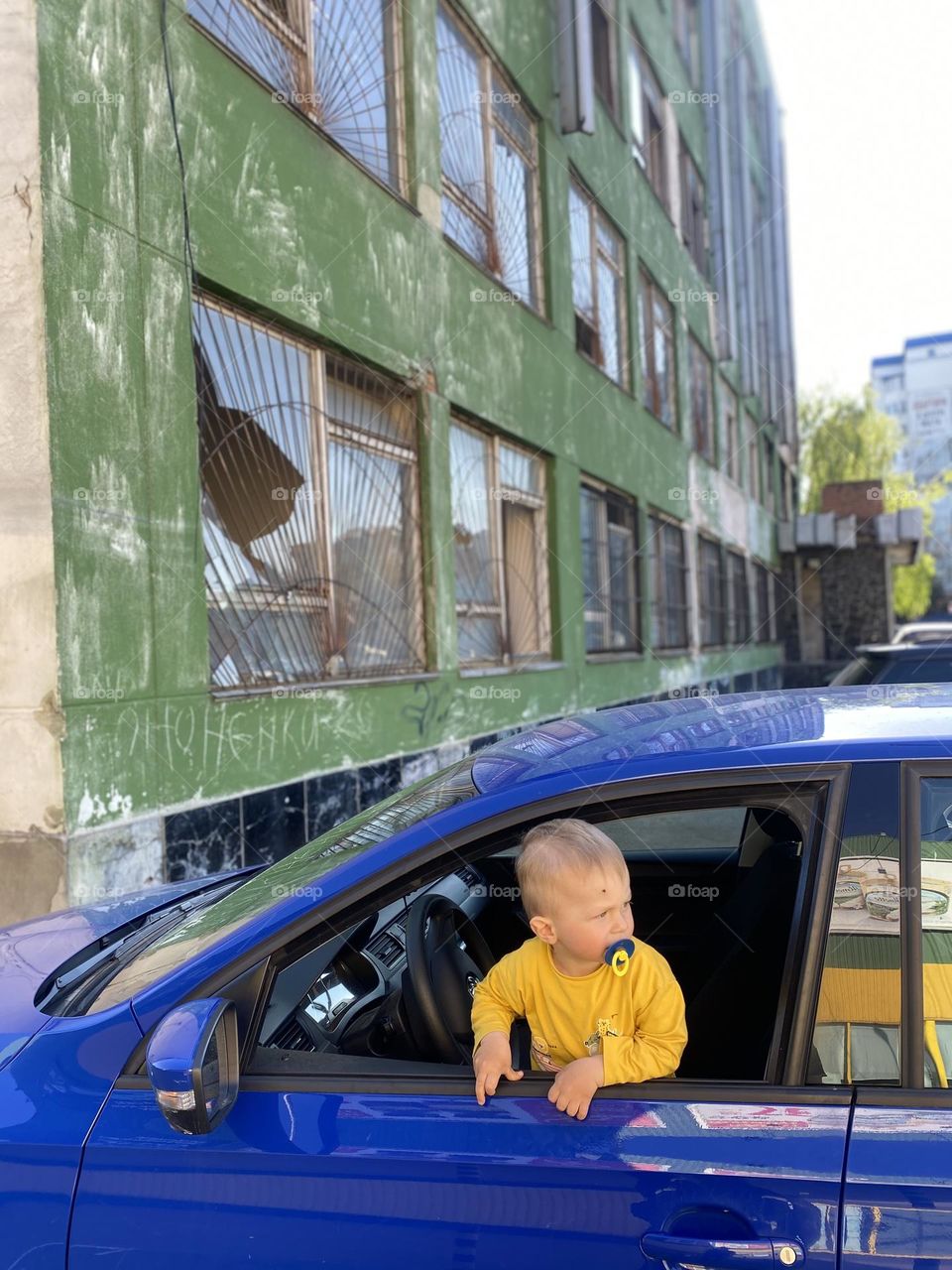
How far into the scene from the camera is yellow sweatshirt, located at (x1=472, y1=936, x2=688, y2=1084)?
5.87ft

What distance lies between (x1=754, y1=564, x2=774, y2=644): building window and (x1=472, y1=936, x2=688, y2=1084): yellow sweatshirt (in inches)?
986

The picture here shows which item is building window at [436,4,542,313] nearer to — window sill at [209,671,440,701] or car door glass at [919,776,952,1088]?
window sill at [209,671,440,701]

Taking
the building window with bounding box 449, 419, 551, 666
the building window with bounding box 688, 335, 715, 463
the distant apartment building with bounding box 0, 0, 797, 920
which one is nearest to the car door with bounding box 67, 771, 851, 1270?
the distant apartment building with bounding box 0, 0, 797, 920

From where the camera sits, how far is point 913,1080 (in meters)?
1.64

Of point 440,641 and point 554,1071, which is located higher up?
point 440,641

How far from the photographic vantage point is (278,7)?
6727 mm

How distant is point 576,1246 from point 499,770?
2.72ft

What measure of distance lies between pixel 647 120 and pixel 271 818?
14228mm

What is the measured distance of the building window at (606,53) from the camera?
1401cm

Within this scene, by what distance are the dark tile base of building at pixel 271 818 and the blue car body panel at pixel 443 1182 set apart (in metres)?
2.80

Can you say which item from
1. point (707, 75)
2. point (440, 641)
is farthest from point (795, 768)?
point (707, 75)

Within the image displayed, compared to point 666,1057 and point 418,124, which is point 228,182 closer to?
point 418,124

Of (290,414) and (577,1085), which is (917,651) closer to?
(290,414)

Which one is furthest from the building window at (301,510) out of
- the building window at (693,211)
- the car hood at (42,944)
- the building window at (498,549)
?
the building window at (693,211)
